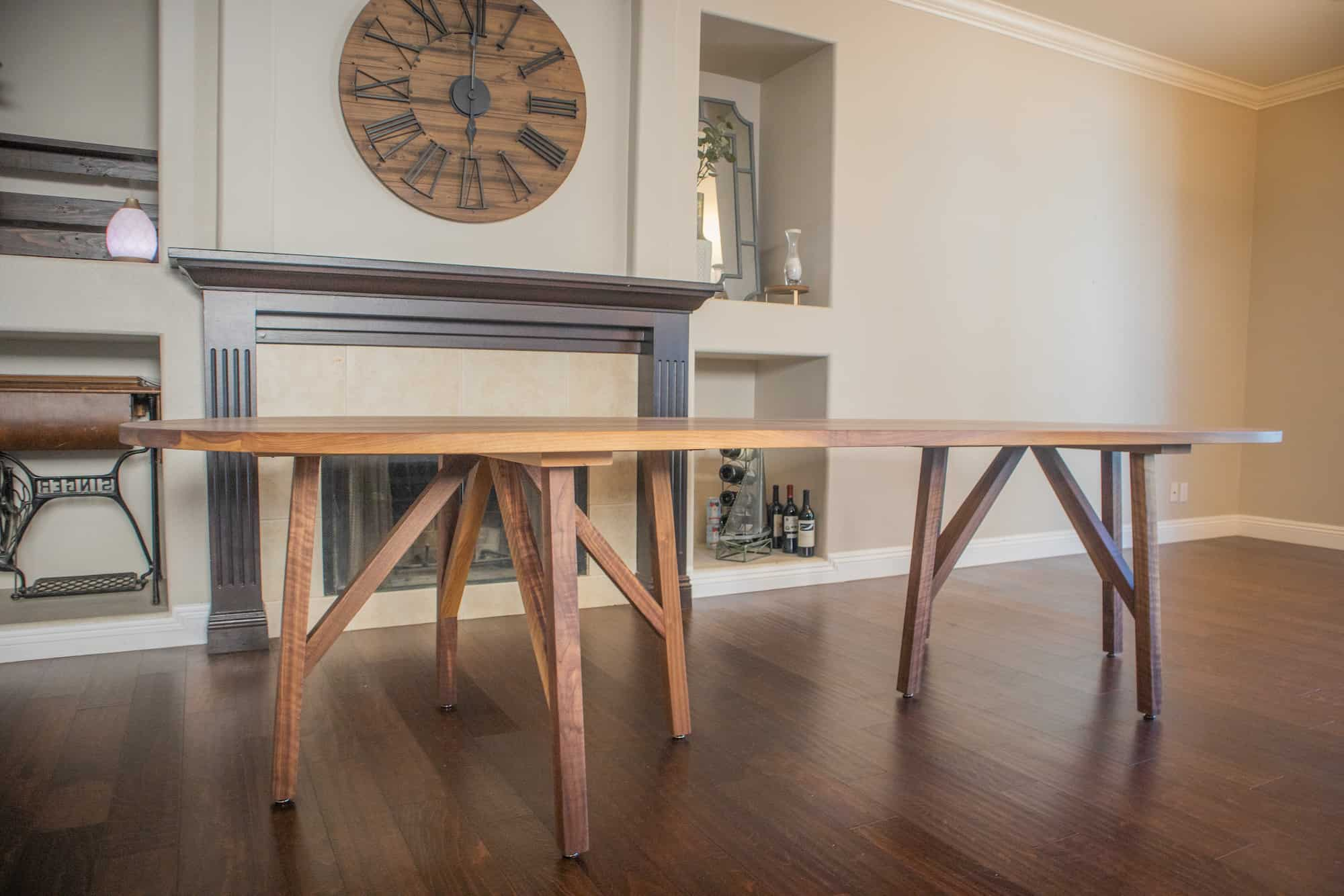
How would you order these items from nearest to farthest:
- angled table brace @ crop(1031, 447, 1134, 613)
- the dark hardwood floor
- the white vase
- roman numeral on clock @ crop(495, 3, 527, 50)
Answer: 1. the dark hardwood floor
2. angled table brace @ crop(1031, 447, 1134, 613)
3. roman numeral on clock @ crop(495, 3, 527, 50)
4. the white vase

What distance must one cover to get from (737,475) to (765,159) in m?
1.45

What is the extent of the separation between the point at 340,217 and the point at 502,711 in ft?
5.28

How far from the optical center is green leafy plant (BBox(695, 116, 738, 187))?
3.62 metres

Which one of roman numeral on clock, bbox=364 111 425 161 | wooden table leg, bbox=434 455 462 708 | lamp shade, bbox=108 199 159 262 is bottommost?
wooden table leg, bbox=434 455 462 708

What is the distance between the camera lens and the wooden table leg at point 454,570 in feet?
6.06

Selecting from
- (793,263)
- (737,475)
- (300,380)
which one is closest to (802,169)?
(793,263)

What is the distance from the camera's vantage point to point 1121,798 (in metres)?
1.54

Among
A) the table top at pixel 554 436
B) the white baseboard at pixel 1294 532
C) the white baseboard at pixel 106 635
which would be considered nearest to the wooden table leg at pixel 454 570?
the table top at pixel 554 436

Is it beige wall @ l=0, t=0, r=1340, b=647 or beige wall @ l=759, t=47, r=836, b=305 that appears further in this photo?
beige wall @ l=759, t=47, r=836, b=305

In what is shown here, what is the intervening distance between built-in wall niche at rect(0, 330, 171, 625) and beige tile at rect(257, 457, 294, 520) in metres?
0.35

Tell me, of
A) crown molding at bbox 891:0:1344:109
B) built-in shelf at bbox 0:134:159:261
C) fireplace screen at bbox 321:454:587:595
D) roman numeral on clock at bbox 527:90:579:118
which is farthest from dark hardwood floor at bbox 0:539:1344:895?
crown molding at bbox 891:0:1344:109

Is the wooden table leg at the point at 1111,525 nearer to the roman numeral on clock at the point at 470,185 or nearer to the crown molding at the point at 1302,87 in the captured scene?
the roman numeral on clock at the point at 470,185

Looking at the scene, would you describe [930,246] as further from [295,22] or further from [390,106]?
[295,22]

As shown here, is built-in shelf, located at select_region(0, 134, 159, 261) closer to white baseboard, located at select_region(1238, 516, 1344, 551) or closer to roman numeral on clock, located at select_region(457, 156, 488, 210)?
roman numeral on clock, located at select_region(457, 156, 488, 210)
